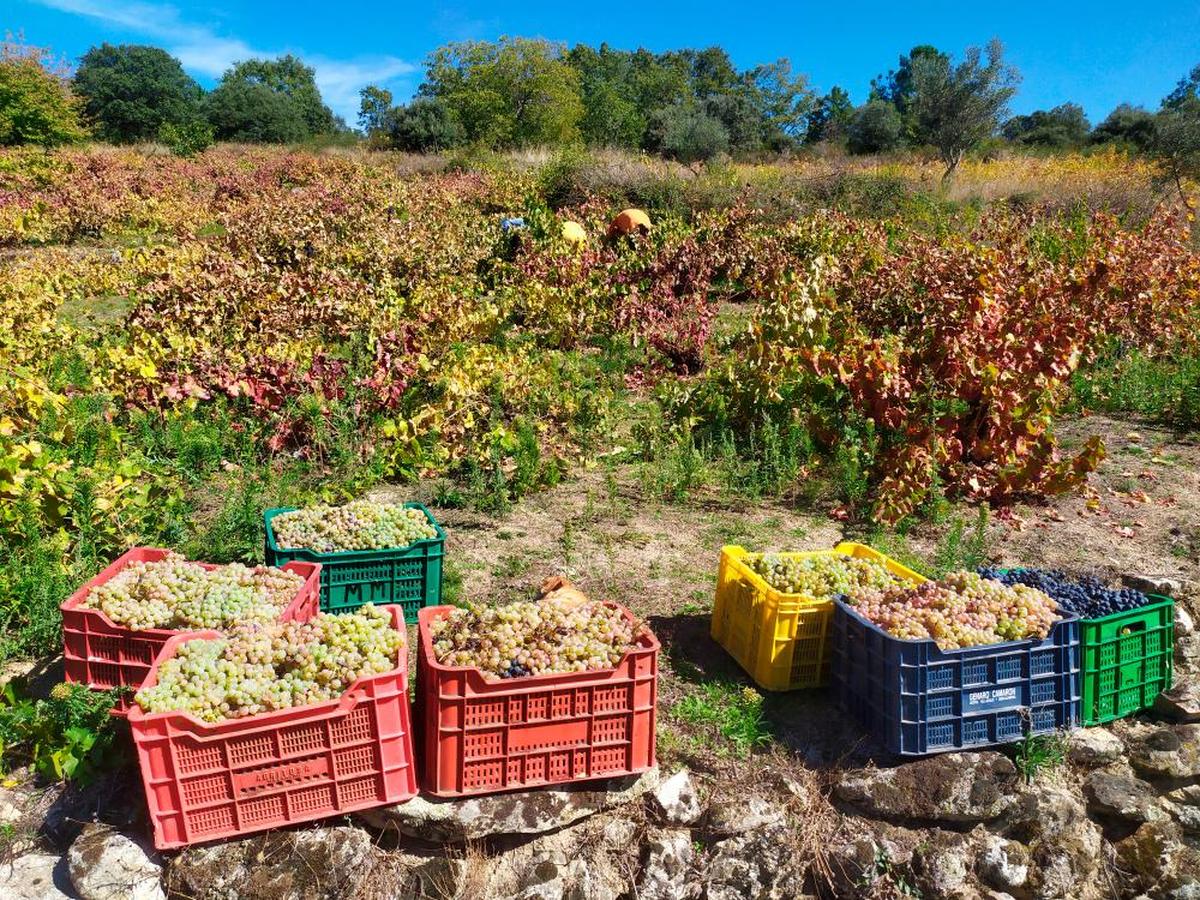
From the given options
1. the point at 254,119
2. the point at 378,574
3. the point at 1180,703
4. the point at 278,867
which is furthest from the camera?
the point at 254,119

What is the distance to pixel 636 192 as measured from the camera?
15797mm

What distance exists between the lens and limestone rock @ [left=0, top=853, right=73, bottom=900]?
283 cm

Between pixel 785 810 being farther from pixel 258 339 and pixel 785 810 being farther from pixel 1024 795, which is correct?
pixel 258 339

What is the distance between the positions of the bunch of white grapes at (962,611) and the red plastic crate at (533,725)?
1.01 meters

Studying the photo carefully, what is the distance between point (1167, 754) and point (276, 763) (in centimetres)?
342

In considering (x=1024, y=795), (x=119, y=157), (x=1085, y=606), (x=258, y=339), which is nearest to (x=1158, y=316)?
(x=1085, y=606)

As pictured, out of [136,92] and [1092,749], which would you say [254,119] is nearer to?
[136,92]

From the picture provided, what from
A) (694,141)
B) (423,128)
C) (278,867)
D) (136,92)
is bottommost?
(278,867)

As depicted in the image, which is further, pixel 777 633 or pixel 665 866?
pixel 777 633

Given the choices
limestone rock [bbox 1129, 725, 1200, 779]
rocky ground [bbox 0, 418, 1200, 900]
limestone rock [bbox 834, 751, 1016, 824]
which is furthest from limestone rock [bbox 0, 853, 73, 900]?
limestone rock [bbox 1129, 725, 1200, 779]

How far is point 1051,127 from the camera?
→ 45.7m

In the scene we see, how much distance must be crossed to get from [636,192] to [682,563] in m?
12.2

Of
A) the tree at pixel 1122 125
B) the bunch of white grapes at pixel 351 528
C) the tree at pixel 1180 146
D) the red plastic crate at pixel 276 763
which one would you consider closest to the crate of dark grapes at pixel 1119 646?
the red plastic crate at pixel 276 763

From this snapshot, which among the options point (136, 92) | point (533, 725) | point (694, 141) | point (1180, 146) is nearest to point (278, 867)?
point (533, 725)
